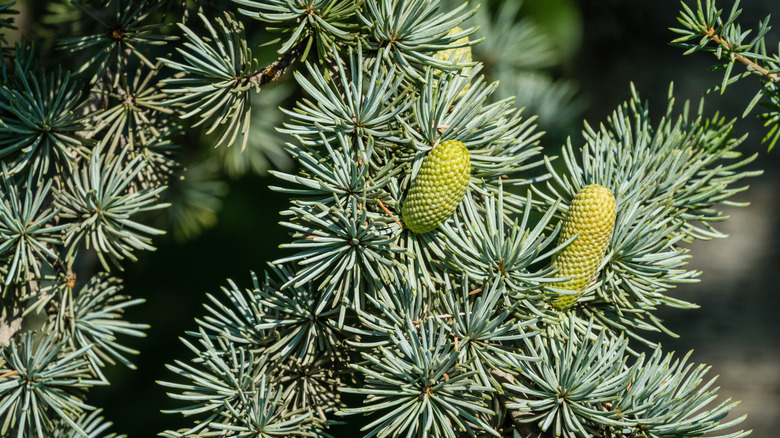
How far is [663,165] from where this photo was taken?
415mm

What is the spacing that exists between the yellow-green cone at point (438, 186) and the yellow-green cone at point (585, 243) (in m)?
0.08

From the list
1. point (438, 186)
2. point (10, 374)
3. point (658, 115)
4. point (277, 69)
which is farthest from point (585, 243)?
point (658, 115)

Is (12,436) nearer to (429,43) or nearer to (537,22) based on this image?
(429,43)

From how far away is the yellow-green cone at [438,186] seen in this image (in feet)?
1.05

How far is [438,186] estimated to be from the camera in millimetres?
→ 317

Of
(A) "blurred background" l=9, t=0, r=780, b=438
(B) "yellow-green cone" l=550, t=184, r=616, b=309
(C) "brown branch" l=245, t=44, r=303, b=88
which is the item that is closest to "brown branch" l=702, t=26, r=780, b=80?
(B) "yellow-green cone" l=550, t=184, r=616, b=309

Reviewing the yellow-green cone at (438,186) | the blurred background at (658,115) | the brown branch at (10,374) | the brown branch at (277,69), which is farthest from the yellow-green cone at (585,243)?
the blurred background at (658,115)

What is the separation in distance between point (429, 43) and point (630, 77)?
0.68m

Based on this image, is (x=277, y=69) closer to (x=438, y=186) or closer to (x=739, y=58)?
(x=438, y=186)

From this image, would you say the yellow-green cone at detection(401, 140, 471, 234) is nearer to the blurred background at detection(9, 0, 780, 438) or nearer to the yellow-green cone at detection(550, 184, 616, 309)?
the yellow-green cone at detection(550, 184, 616, 309)

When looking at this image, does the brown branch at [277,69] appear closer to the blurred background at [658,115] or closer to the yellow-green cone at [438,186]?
the yellow-green cone at [438,186]

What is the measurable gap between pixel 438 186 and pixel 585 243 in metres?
0.10

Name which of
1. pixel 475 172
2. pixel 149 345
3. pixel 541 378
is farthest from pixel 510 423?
pixel 149 345

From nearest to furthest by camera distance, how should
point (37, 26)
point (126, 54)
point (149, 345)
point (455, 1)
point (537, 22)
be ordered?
1. point (126, 54)
2. point (37, 26)
3. point (455, 1)
4. point (149, 345)
5. point (537, 22)
